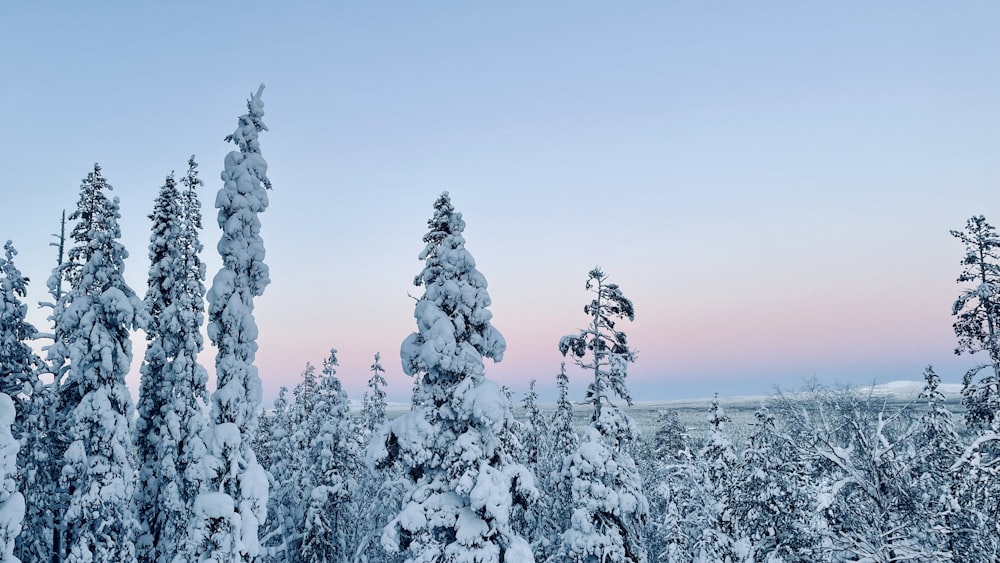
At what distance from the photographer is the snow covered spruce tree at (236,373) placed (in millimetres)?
16781

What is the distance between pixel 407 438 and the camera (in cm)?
1502

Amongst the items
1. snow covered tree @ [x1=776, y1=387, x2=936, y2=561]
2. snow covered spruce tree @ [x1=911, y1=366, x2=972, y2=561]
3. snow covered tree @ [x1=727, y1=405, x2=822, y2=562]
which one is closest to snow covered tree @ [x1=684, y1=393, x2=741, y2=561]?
snow covered tree @ [x1=727, y1=405, x2=822, y2=562]

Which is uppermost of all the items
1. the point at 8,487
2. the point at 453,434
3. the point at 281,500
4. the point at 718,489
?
the point at 453,434

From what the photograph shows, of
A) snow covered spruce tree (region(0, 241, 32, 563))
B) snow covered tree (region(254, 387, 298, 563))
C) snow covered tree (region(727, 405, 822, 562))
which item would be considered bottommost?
snow covered tree (region(254, 387, 298, 563))

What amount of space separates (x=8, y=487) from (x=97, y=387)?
21.4 feet

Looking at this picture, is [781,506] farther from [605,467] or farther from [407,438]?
[407,438]

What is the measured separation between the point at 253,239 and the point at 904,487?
18583 mm

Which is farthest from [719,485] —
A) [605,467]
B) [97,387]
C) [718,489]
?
[97,387]

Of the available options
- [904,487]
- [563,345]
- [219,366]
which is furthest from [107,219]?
[904,487]

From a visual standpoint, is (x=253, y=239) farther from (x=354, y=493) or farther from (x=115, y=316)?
(x=354, y=493)

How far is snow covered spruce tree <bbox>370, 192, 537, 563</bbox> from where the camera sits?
47.2 feet

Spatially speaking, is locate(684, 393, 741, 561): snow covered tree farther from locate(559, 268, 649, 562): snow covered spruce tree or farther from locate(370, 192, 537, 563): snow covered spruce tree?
locate(370, 192, 537, 563): snow covered spruce tree

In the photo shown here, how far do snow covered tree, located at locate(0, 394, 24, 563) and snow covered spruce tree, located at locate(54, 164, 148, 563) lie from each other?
4.93 meters

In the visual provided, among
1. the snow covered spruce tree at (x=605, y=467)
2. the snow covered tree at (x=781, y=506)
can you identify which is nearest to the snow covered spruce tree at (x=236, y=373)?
the snow covered spruce tree at (x=605, y=467)
